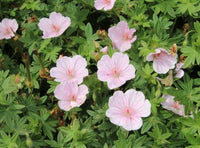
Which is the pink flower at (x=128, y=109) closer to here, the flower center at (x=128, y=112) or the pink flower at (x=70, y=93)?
the flower center at (x=128, y=112)

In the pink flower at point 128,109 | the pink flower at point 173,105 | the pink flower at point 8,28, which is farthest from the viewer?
the pink flower at point 8,28

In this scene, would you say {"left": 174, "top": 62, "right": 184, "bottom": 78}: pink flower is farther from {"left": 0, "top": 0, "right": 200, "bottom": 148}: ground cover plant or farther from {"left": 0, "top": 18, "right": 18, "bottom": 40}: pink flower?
{"left": 0, "top": 18, "right": 18, "bottom": 40}: pink flower

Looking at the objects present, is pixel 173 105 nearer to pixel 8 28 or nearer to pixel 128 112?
pixel 128 112

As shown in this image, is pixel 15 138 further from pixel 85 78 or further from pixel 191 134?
pixel 191 134

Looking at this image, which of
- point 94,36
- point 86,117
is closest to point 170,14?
point 94,36

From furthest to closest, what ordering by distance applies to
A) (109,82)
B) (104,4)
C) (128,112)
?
1. (104,4)
2. (109,82)
3. (128,112)

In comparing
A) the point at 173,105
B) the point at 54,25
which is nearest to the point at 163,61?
the point at 173,105

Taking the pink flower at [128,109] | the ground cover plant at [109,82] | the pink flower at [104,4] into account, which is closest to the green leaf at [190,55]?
the ground cover plant at [109,82]
